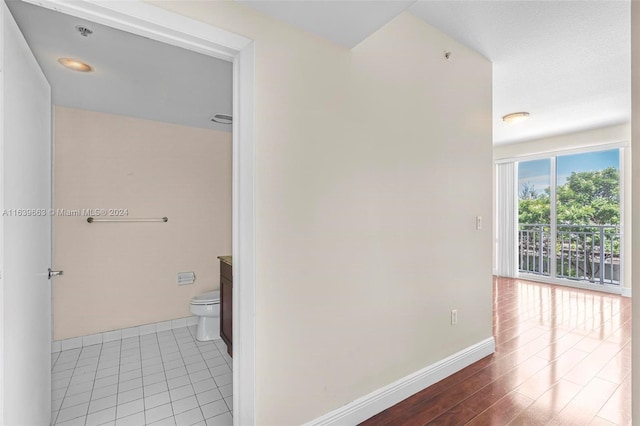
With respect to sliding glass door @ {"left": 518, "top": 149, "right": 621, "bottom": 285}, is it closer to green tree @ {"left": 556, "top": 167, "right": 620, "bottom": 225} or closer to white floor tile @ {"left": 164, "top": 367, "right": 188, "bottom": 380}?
green tree @ {"left": 556, "top": 167, "right": 620, "bottom": 225}

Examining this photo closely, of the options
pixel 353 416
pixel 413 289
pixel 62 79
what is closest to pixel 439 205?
pixel 413 289

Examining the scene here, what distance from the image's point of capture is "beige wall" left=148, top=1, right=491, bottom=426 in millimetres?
1503

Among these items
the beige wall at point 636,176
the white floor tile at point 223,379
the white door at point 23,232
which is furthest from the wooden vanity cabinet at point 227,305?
the beige wall at point 636,176

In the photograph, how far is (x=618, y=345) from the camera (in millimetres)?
2781

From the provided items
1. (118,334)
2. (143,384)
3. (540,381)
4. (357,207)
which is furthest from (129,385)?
(540,381)

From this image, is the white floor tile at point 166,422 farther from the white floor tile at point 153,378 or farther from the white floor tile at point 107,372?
the white floor tile at point 107,372

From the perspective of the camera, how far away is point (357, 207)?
180 centimetres

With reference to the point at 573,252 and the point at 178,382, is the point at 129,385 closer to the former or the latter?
the point at 178,382

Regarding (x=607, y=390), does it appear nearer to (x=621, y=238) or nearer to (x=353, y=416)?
(x=353, y=416)

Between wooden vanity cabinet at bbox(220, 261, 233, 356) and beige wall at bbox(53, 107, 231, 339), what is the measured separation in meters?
1.04

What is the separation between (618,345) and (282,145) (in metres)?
3.52

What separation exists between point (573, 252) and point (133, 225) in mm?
6604

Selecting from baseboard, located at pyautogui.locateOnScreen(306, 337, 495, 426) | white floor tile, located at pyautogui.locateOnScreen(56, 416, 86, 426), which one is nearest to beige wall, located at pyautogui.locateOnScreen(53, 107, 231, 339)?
white floor tile, located at pyautogui.locateOnScreen(56, 416, 86, 426)

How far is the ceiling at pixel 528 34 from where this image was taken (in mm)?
1456
